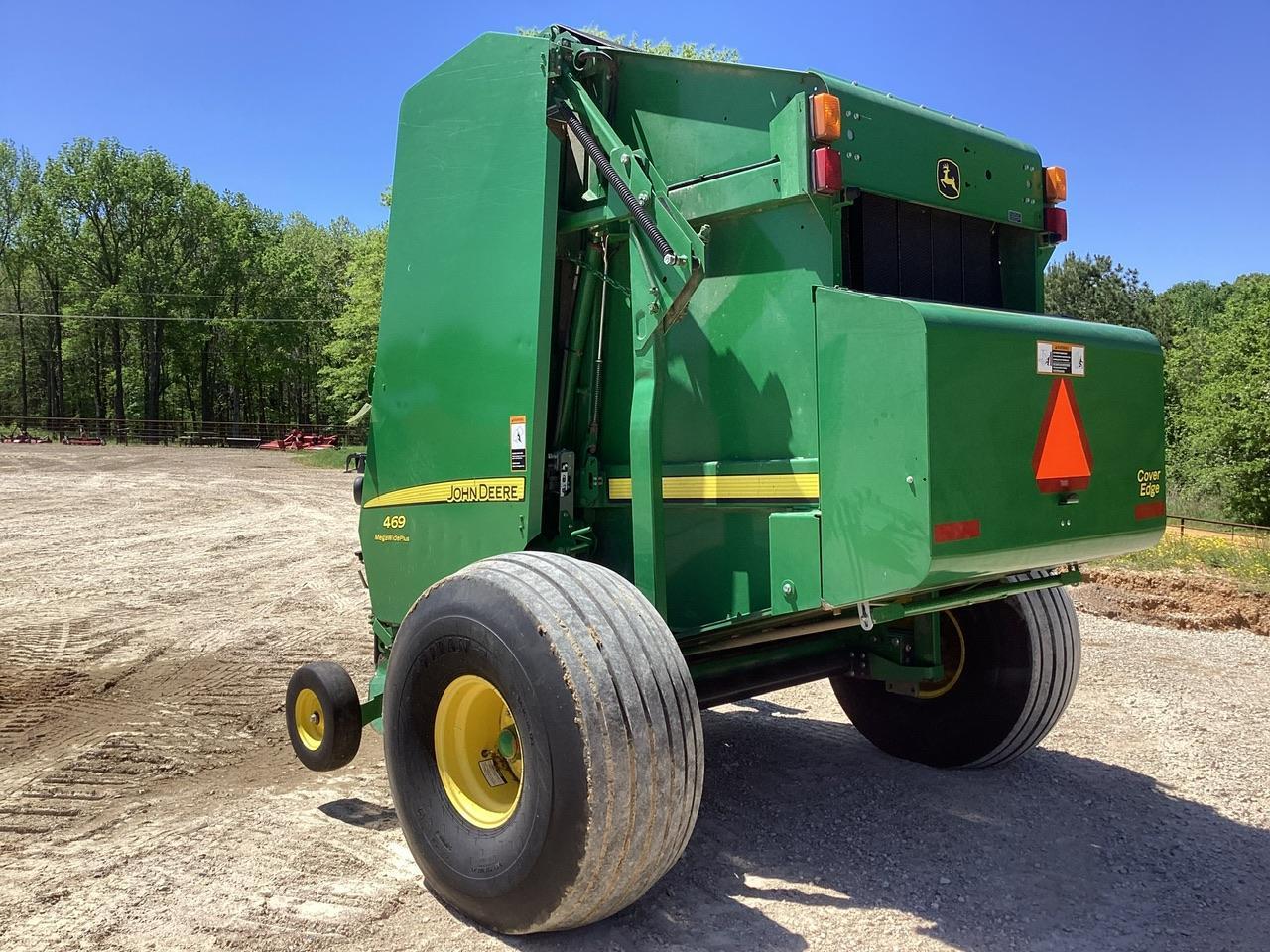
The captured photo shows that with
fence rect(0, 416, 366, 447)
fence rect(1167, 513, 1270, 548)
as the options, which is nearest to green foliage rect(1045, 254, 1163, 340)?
fence rect(1167, 513, 1270, 548)

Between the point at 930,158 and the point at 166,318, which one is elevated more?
the point at 166,318

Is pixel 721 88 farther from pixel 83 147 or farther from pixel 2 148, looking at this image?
pixel 2 148

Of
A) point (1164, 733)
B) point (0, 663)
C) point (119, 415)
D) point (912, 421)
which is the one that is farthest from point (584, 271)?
point (119, 415)

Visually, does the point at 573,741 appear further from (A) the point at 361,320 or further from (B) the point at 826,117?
(A) the point at 361,320

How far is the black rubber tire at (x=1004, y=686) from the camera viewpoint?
4582 millimetres

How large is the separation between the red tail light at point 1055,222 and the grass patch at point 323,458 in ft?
84.2

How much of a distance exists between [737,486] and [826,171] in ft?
3.56

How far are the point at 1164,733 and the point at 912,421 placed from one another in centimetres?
369

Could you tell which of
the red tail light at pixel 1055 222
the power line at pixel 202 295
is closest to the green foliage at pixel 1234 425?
the red tail light at pixel 1055 222

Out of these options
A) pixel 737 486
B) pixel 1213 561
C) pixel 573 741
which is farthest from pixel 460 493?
pixel 1213 561

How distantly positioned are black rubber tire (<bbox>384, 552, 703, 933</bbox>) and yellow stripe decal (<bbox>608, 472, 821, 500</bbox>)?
1.90 feet

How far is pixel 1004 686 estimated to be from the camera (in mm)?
Result: 4637

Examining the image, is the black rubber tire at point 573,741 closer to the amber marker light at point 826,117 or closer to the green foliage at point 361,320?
the amber marker light at point 826,117

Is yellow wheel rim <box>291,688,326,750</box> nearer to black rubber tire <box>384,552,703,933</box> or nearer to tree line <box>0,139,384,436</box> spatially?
black rubber tire <box>384,552,703,933</box>
